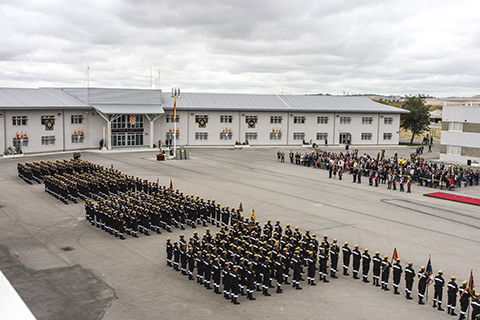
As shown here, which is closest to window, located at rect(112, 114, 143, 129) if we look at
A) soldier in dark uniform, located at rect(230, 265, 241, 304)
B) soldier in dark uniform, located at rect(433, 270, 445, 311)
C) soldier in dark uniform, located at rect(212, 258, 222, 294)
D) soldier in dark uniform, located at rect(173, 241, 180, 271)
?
soldier in dark uniform, located at rect(173, 241, 180, 271)

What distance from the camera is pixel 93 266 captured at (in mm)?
15219

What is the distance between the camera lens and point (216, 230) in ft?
66.4

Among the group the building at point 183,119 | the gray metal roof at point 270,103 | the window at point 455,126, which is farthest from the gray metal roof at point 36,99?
the window at point 455,126

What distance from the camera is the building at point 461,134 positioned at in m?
45.4

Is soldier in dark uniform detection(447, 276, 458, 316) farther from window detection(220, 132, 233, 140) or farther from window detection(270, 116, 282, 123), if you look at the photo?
window detection(270, 116, 282, 123)

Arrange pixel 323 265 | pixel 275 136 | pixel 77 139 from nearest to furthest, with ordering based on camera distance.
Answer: pixel 323 265, pixel 77 139, pixel 275 136

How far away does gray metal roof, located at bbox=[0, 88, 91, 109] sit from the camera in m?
45.3

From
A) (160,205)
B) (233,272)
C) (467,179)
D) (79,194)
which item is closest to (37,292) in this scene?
(233,272)

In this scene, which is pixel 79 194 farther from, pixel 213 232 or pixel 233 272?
pixel 233 272

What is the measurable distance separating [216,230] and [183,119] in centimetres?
3875

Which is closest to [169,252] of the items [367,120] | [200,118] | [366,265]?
[366,265]

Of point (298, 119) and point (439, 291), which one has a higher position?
point (298, 119)

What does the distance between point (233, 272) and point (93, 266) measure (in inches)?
223

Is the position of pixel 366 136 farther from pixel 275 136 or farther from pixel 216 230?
pixel 216 230
